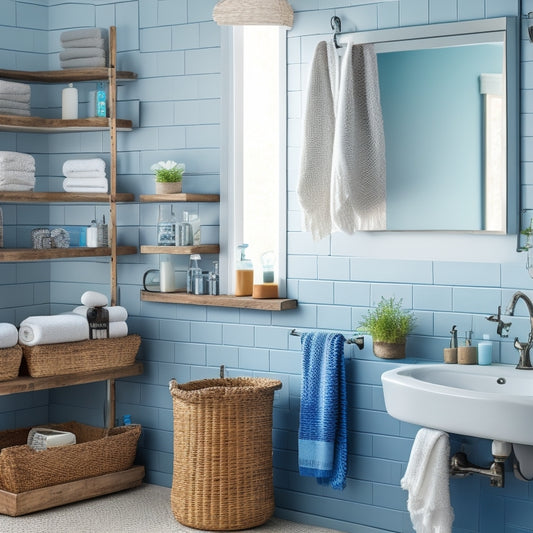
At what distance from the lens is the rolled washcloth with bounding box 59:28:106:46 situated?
4816 mm

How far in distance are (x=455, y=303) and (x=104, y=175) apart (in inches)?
74.2

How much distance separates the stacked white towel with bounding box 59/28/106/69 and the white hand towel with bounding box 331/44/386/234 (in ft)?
4.51

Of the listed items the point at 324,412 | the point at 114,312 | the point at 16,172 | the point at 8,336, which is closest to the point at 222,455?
the point at 324,412

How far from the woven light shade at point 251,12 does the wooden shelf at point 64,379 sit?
172cm

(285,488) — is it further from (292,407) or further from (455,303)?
(455,303)

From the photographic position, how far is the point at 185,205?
4797 millimetres

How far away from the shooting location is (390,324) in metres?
4.02

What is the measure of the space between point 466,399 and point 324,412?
0.92 m

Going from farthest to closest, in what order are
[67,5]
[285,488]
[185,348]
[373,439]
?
1. [67,5]
2. [185,348]
3. [285,488]
4. [373,439]

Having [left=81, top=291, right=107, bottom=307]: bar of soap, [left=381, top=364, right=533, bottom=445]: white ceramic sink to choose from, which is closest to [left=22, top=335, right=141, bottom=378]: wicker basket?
[left=81, top=291, right=107, bottom=307]: bar of soap

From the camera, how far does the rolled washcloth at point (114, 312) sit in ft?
15.4

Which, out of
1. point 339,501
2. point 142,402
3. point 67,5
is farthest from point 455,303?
point 67,5

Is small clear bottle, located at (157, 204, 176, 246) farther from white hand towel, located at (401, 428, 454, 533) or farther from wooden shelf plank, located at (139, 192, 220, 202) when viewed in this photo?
white hand towel, located at (401, 428, 454, 533)

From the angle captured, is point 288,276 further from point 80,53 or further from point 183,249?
point 80,53
